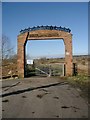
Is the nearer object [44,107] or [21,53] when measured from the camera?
[44,107]

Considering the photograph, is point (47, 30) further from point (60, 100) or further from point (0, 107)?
point (0, 107)

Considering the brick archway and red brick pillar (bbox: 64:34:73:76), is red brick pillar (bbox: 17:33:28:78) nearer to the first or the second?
the brick archway

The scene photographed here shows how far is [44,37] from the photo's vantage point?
2794 cm

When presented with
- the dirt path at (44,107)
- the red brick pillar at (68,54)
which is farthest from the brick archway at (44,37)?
the dirt path at (44,107)

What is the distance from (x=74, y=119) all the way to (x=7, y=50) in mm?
48162

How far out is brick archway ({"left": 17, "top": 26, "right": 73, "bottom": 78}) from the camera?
91.6ft

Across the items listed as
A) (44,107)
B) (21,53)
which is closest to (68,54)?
(21,53)

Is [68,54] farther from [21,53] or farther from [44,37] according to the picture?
[21,53]

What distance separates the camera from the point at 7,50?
184 feet

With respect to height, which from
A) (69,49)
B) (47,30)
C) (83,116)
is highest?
(47,30)

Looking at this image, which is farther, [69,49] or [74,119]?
[69,49]

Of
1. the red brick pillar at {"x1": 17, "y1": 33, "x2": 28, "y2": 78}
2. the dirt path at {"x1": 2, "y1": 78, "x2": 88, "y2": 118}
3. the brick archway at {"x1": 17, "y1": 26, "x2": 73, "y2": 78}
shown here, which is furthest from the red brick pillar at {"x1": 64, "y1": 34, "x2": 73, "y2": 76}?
the dirt path at {"x1": 2, "y1": 78, "x2": 88, "y2": 118}

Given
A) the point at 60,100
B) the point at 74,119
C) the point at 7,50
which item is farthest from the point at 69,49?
the point at 7,50

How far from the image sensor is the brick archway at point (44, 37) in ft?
91.6
